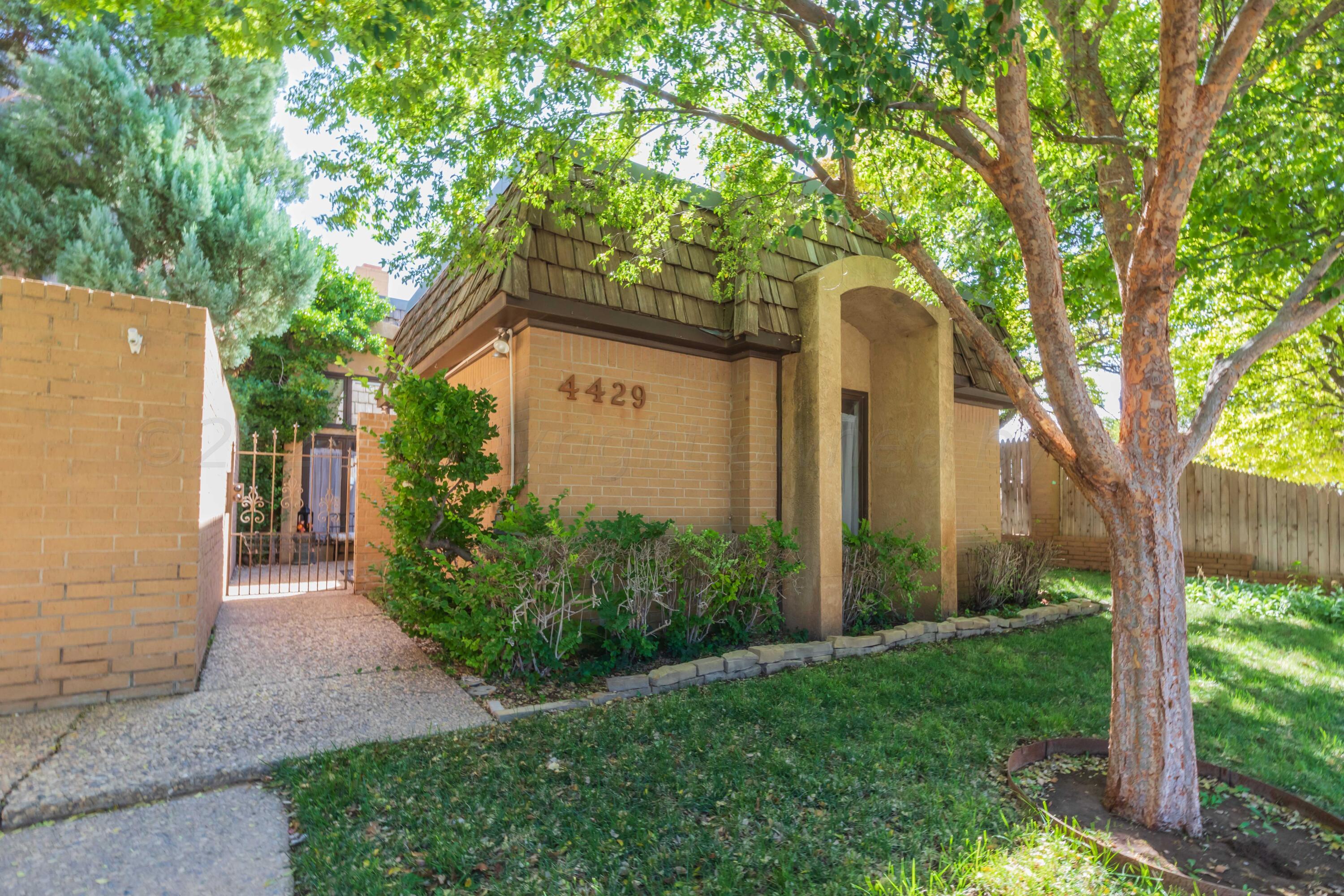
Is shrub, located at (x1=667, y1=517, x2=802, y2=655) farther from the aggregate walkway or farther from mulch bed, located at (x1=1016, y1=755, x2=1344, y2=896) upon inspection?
mulch bed, located at (x1=1016, y1=755, x2=1344, y2=896)

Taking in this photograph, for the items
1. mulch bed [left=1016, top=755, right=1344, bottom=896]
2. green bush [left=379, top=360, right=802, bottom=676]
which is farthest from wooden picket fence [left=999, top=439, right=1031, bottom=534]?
mulch bed [left=1016, top=755, right=1344, bottom=896]

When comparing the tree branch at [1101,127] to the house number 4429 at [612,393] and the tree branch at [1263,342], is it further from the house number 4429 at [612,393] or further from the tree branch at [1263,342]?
the house number 4429 at [612,393]

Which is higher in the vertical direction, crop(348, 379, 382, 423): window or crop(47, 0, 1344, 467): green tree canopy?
crop(47, 0, 1344, 467): green tree canopy

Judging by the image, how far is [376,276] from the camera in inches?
792

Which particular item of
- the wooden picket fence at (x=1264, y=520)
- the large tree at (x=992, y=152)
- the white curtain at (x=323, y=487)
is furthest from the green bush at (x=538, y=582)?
the white curtain at (x=323, y=487)

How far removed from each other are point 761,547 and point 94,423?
5019mm

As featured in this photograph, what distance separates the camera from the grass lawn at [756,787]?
110 inches

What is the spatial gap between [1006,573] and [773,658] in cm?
414

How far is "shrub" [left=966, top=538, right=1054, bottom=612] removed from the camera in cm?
845

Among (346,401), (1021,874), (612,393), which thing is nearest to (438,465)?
(612,393)

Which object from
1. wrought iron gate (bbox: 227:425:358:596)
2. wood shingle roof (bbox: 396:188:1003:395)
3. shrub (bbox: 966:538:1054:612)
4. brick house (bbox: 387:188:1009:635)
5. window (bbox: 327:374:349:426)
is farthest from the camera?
window (bbox: 327:374:349:426)

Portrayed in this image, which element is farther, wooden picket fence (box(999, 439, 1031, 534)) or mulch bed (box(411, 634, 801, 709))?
wooden picket fence (box(999, 439, 1031, 534))

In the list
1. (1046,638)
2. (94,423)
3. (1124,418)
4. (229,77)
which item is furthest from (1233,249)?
(229,77)

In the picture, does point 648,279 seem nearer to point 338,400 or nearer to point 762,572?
point 762,572
